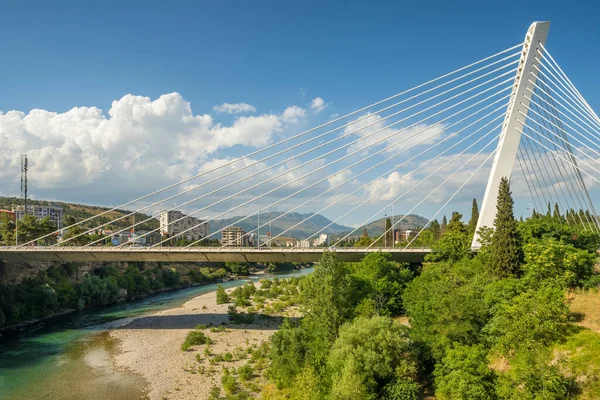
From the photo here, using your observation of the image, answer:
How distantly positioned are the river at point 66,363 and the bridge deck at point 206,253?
7.87m

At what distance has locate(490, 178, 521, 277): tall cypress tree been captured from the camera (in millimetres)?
28562

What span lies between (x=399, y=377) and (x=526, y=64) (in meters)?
24.9

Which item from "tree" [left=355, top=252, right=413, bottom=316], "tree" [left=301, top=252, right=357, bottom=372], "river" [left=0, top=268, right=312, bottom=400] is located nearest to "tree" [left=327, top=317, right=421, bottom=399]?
"tree" [left=301, top=252, right=357, bottom=372]

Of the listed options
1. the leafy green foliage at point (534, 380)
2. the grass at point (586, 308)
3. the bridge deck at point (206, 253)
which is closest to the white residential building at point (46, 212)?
the bridge deck at point (206, 253)

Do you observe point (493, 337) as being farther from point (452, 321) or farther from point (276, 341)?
point (276, 341)

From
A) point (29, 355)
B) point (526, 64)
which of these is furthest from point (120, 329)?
point (526, 64)

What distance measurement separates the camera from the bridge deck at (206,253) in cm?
3947

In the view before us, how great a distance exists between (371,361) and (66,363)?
81.0ft

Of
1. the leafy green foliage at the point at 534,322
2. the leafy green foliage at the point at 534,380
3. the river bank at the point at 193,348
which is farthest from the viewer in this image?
the river bank at the point at 193,348

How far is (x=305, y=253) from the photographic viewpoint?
130 ft

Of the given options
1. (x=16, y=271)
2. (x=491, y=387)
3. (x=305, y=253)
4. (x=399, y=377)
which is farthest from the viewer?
(x=16, y=271)

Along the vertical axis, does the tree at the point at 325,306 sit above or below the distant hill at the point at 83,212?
below

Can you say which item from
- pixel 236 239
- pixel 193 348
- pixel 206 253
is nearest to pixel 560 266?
pixel 236 239

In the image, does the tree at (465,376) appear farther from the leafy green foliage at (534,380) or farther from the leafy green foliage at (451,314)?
the leafy green foliage at (451,314)
